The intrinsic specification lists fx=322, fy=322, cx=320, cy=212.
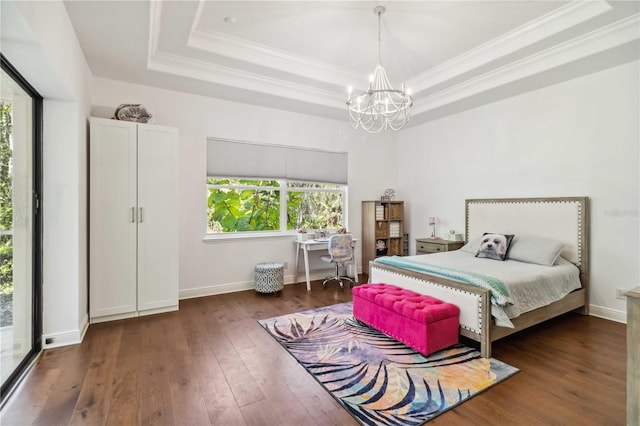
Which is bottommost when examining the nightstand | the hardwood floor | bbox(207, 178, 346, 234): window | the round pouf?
the hardwood floor

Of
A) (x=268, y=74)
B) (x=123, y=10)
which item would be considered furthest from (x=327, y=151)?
(x=123, y=10)

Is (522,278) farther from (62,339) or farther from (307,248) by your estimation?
(62,339)

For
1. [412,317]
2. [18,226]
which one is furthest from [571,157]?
[18,226]

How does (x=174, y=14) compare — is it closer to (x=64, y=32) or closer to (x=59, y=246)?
(x=64, y=32)

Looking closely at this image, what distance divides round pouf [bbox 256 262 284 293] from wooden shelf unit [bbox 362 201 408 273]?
68.8 inches

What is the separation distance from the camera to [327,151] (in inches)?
208

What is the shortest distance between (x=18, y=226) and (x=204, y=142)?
2.29 metres

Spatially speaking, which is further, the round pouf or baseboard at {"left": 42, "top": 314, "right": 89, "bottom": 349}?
the round pouf

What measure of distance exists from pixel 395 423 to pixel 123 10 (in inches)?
133

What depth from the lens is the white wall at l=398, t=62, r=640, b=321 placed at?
3.33 m

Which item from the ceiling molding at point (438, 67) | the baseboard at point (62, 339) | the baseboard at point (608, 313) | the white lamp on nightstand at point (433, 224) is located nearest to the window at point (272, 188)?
the ceiling molding at point (438, 67)

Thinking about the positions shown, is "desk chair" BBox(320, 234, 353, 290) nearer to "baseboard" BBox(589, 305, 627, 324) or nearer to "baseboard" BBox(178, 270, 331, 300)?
"baseboard" BBox(178, 270, 331, 300)

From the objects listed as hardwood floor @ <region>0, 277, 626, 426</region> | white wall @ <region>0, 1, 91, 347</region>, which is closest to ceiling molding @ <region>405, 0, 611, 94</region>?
hardwood floor @ <region>0, 277, 626, 426</region>

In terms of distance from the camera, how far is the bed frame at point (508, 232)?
2600 millimetres
